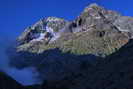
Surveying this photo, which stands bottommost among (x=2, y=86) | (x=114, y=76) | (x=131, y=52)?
(x=2, y=86)

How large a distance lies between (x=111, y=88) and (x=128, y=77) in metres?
7.96

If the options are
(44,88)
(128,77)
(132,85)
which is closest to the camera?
(132,85)

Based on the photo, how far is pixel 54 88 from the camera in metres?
81.3

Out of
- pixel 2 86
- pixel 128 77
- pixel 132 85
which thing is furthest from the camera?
pixel 128 77

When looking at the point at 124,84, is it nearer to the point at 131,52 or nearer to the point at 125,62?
the point at 125,62

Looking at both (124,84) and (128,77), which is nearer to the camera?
(124,84)

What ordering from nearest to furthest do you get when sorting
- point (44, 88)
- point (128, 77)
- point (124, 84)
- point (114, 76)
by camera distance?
point (124, 84)
point (128, 77)
point (44, 88)
point (114, 76)

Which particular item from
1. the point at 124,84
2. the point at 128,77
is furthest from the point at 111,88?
the point at 128,77

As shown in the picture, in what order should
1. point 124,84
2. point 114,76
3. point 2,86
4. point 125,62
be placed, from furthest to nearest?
point 125,62, point 114,76, point 124,84, point 2,86

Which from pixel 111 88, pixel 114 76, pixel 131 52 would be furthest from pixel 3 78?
pixel 131 52

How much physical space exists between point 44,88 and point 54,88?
12.2 ft

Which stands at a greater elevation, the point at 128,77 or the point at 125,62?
the point at 125,62

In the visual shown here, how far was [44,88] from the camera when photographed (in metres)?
83.8

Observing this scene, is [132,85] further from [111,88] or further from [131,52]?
[131,52]
